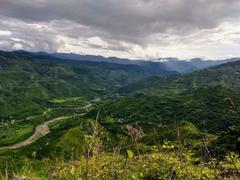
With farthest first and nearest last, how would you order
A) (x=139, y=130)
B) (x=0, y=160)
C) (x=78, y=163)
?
(x=0, y=160)
(x=78, y=163)
(x=139, y=130)

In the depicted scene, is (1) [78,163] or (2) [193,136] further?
(2) [193,136]

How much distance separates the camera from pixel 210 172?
1116 inches

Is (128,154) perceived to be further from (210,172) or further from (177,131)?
(210,172)

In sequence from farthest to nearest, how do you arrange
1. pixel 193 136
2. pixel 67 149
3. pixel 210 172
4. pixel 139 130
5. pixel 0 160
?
1. pixel 67 149
2. pixel 193 136
3. pixel 0 160
4. pixel 210 172
5. pixel 139 130

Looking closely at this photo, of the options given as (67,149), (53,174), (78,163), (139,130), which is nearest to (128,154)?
(139,130)

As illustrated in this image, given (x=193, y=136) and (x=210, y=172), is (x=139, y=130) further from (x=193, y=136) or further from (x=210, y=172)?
(x=193, y=136)

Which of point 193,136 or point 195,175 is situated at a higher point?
point 195,175

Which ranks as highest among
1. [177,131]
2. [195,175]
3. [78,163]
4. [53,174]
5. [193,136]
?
[177,131]

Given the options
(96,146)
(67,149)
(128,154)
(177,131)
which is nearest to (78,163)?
(96,146)

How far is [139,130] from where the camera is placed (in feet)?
33.5

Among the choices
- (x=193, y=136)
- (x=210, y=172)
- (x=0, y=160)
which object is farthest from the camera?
(x=193, y=136)

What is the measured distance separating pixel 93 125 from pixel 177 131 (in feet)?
6.94

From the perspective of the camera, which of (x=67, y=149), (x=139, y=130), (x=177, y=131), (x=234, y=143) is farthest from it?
(x=67, y=149)

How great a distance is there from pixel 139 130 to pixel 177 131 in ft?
4.83
